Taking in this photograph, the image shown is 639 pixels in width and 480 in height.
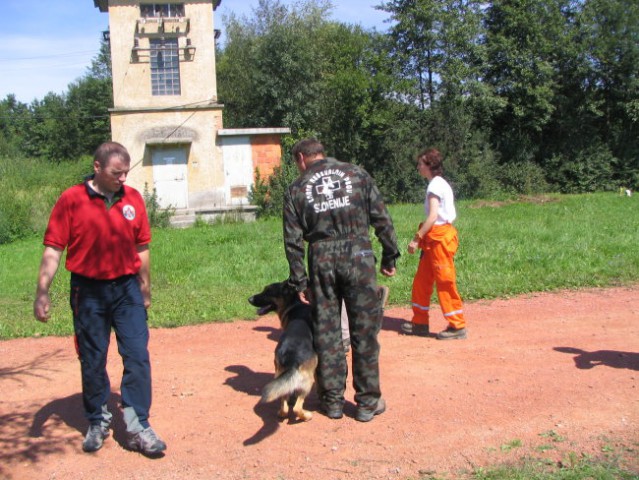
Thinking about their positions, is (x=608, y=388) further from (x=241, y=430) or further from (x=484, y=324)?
(x=241, y=430)

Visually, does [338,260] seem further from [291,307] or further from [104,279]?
[104,279]

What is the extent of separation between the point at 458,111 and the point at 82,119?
115ft

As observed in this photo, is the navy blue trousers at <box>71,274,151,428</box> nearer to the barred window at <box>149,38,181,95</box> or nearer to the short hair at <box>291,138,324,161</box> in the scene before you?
the short hair at <box>291,138,324,161</box>

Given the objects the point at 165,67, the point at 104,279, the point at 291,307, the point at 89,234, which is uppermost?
the point at 165,67

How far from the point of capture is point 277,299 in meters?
5.31

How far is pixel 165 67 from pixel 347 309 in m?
23.2

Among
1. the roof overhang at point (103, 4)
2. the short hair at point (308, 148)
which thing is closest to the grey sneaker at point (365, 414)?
the short hair at point (308, 148)

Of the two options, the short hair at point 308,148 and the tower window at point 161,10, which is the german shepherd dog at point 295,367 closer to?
the short hair at point 308,148

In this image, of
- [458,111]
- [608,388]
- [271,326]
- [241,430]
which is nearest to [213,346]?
[271,326]

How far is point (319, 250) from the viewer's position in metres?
4.55

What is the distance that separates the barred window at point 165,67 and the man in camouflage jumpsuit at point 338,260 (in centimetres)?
2256

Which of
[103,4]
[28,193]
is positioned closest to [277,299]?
[28,193]

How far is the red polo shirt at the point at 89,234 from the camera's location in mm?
4113

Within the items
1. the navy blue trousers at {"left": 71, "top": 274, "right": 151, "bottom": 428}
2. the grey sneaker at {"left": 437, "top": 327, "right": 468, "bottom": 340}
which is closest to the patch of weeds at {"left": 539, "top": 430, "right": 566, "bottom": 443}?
the grey sneaker at {"left": 437, "top": 327, "right": 468, "bottom": 340}
